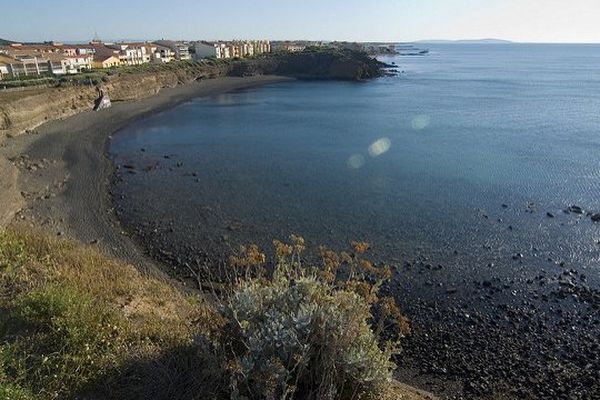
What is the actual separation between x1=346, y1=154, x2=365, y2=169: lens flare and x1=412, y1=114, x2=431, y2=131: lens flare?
13825mm

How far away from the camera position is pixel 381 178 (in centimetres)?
3175

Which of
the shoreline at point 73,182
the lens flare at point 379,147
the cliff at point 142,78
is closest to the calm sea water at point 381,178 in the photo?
the lens flare at point 379,147

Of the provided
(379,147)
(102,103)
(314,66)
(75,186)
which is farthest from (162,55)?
(75,186)

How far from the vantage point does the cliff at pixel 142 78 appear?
43.4 m

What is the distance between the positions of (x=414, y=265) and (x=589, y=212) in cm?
1289

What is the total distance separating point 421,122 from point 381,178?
23.4 meters

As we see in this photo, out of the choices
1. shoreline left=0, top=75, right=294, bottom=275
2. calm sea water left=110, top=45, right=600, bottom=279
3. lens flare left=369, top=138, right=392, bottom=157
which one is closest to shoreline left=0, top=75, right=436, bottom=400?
shoreline left=0, top=75, right=294, bottom=275

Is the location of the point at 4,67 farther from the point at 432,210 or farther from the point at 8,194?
the point at 432,210

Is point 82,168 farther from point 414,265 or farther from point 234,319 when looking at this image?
point 234,319

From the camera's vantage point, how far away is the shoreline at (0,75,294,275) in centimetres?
2100

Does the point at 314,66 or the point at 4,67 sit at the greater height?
the point at 4,67

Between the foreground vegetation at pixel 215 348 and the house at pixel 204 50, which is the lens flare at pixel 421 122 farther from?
the house at pixel 204 50

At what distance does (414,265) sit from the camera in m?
19.2

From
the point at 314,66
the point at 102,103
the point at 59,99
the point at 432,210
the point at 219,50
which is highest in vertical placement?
the point at 219,50
